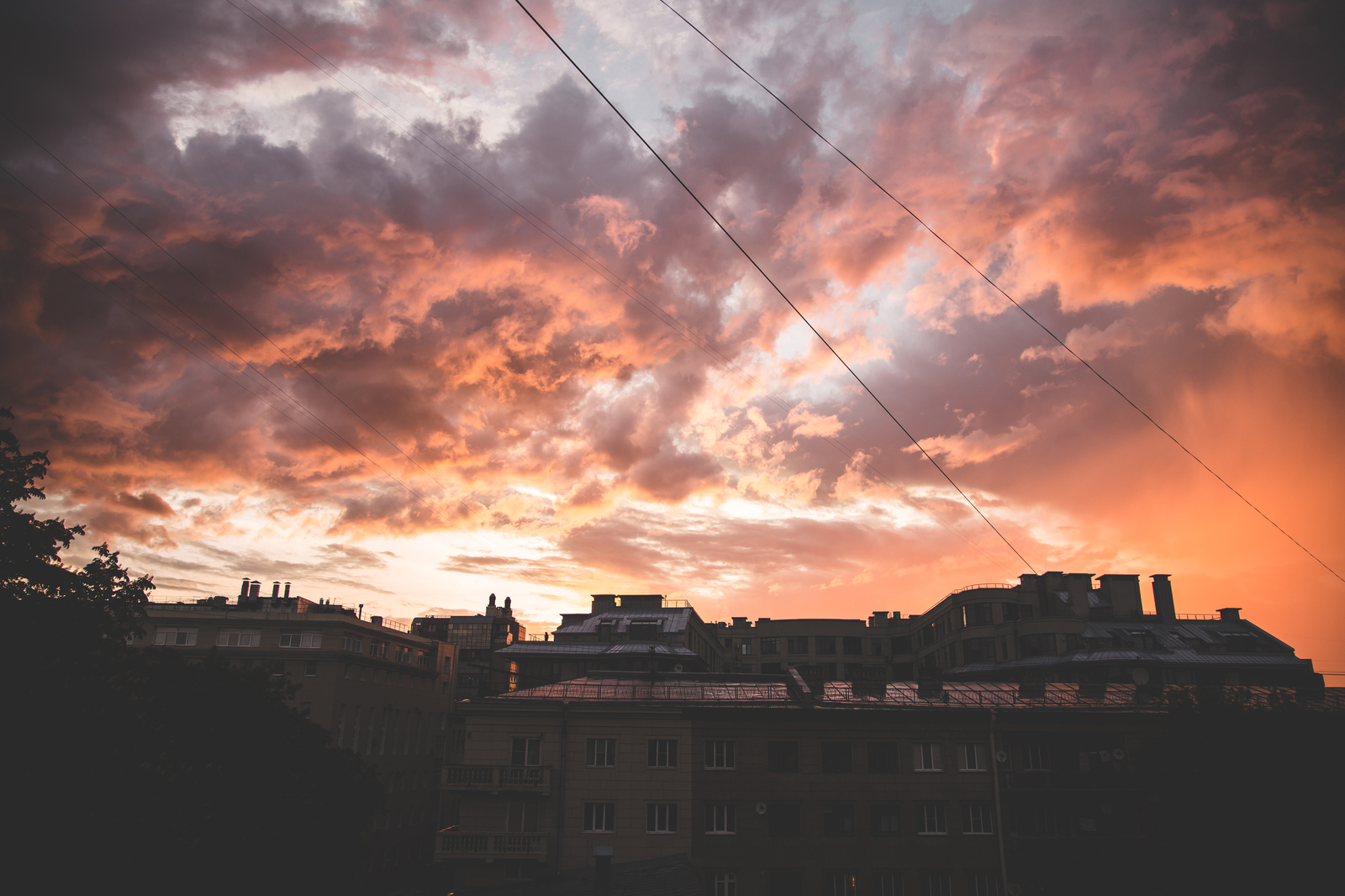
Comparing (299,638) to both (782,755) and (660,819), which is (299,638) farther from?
(782,755)

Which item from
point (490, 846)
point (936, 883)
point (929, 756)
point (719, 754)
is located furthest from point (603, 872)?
point (929, 756)

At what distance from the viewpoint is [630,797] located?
3734 centimetres

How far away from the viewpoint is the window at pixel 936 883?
36.7m

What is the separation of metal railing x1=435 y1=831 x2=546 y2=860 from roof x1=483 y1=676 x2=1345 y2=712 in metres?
6.38

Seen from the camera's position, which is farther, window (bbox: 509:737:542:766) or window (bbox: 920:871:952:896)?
window (bbox: 509:737:542:766)

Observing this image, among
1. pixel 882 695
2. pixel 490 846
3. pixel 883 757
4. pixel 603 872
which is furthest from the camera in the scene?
pixel 882 695

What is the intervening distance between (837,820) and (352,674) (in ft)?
172

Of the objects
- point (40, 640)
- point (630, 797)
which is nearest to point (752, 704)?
point (630, 797)

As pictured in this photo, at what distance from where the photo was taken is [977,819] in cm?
3825

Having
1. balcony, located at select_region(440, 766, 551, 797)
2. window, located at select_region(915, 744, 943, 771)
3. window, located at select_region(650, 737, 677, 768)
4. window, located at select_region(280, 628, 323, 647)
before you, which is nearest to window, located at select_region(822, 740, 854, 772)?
window, located at select_region(915, 744, 943, 771)

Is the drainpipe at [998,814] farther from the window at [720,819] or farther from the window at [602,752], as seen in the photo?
the window at [602,752]

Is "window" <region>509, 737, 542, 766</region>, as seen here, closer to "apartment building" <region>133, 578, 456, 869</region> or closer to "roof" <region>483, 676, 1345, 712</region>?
"roof" <region>483, 676, 1345, 712</region>

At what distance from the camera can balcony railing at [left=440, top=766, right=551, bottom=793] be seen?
36.7m

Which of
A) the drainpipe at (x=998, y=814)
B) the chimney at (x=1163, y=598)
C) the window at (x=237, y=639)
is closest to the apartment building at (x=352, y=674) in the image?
the window at (x=237, y=639)
